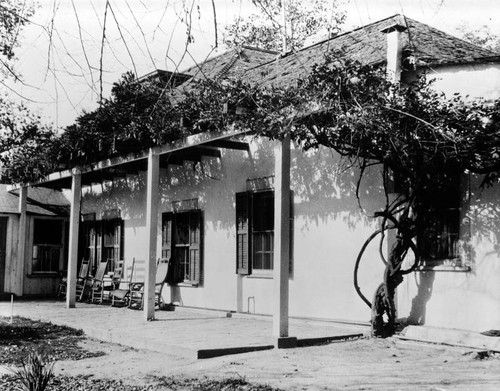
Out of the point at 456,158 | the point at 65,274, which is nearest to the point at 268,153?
the point at 456,158

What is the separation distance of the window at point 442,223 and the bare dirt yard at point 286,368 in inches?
52.1

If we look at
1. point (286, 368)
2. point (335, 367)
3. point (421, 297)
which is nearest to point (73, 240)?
point (421, 297)

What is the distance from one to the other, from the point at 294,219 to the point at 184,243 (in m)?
3.36

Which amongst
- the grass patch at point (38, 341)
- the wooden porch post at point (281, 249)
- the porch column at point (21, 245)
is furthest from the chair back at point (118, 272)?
the wooden porch post at point (281, 249)

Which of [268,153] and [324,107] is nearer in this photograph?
[324,107]

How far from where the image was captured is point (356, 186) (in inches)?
396

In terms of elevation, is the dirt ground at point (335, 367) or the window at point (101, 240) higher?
the window at point (101, 240)

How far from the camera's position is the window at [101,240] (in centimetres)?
1601

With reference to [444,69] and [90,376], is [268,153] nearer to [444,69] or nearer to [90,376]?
[444,69]

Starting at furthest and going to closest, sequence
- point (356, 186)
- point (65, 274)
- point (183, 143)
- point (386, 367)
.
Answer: point (65, 274) < point (183, 143) < point (356, 186) < point (386, 367)

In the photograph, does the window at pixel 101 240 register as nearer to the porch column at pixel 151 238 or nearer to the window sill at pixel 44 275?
the window sill at pixel 44 275

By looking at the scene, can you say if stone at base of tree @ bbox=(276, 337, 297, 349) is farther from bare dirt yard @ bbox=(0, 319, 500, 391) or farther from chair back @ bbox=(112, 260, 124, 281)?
chair back @ bbox=(112, 260, 124, 281)

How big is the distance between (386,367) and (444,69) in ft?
14.0

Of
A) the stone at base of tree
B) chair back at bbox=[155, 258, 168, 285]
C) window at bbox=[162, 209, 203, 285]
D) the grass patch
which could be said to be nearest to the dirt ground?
the stone at base of tree
